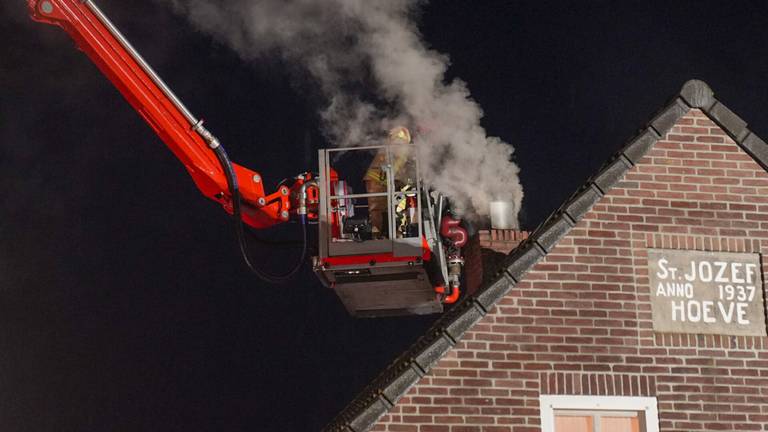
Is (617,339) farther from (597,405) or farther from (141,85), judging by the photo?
(141,85)

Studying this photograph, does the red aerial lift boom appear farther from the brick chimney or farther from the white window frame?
the white window frame

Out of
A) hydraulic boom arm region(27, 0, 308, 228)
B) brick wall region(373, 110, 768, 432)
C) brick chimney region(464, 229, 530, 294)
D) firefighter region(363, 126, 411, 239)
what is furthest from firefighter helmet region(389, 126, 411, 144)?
brick wall region(373, 110, 768, 432)

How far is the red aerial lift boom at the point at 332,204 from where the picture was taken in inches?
608

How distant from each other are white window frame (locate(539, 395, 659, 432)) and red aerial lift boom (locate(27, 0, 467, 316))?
5.76 metres

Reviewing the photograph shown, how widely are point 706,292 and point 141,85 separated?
934 cm

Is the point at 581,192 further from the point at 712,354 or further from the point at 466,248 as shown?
the point at 466,248

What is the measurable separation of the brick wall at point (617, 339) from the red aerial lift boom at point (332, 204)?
5.12 m

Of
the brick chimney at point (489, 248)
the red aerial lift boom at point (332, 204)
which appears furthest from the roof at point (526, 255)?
the brick chimney at point (489, 248)

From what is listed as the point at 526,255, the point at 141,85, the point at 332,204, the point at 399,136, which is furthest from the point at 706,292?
the point at 141,85

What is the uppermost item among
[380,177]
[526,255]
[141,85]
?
[141,85]

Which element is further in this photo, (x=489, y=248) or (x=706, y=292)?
(x=489, y=248)

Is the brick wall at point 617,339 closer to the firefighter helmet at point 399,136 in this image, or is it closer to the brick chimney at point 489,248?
the firefighter helmet at point 399,136

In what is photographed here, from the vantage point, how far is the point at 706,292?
10.1 m

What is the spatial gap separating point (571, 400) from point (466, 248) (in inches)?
309
